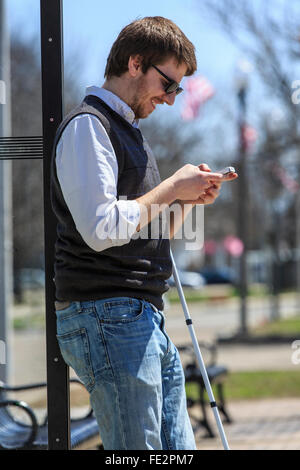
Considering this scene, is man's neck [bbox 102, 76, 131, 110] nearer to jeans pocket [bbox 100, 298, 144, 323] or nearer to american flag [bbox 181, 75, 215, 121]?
jeans pocket [bbox 100, 298, 144, 323]

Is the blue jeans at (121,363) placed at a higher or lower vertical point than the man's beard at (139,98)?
lower

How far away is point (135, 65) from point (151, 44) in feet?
0.28

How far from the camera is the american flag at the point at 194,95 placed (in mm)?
12055

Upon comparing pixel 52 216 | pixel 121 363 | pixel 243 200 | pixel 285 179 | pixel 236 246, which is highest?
pixel 285 179

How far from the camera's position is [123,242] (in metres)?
2.23

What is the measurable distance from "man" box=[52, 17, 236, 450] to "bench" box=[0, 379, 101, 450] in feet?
4.91

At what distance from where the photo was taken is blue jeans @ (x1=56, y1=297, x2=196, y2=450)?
88.3 inches

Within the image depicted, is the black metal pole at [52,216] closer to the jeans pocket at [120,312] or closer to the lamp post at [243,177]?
the jeans pocket at [120,312]

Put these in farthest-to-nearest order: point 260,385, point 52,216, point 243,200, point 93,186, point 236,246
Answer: point 236,246, point 243,200, point 260,385, point 52,216, point 93,186

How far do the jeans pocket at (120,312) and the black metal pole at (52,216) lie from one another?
58cm

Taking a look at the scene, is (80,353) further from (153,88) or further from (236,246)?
(236,246)

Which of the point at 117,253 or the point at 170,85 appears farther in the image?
the point at 170,85

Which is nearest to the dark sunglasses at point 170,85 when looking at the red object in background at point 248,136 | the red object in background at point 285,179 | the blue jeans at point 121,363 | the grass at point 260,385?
the blue jeans at point 121,363

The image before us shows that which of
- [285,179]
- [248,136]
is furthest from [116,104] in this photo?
[285,179]
